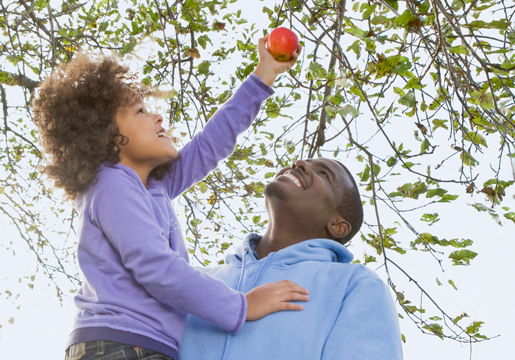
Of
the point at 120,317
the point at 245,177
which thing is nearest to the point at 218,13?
the point at 245,177

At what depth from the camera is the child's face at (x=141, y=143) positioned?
1.90m

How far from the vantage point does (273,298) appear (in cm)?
166

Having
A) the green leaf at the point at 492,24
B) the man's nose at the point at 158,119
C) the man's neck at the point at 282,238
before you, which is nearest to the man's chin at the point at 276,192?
the man's neck at the point at 282,238

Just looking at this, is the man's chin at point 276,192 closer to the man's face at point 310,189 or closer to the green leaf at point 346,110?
the man's face at point 310,189

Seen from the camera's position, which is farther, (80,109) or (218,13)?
(218,13)

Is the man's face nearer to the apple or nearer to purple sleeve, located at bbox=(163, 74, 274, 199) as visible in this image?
purple sleeve, located at bbox=(163, 74, 274, 199)

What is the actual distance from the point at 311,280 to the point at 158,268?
65 centimetres

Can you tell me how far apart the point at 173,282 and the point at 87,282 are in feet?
1.27

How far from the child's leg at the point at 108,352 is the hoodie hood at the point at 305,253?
2.29 feet

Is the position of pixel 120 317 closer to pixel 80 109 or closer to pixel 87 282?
pixel 87 282

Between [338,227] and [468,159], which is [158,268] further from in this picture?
[468,159]

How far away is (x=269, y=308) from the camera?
1.65 metres

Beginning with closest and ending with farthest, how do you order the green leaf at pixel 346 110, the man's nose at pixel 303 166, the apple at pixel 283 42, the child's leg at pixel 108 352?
the child's leg at pixel 108 352, the green leaf at pixel 346 110, the apple at pixel 283 42, the man's nose at pixel 303 166

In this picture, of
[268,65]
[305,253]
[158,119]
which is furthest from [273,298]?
[268,65]
